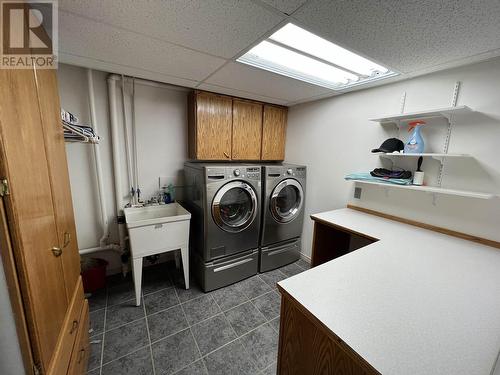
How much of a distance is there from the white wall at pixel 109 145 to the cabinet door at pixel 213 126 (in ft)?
1.23

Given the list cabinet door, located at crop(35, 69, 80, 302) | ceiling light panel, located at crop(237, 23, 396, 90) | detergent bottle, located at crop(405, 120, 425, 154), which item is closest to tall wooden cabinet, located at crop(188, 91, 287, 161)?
ceiling light panel, located at crop(237, 23, 396, 90)

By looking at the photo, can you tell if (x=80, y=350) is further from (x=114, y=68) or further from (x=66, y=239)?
(x=114, y=68)

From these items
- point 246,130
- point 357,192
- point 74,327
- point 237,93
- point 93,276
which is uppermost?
point 237,93

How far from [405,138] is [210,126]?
1961mm

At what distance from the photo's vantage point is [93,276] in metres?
2.06

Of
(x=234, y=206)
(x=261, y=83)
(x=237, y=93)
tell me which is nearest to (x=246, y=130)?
(x=237, y=93)

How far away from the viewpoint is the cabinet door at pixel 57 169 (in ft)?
3.10

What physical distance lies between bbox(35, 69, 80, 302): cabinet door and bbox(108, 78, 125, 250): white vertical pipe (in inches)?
40.5

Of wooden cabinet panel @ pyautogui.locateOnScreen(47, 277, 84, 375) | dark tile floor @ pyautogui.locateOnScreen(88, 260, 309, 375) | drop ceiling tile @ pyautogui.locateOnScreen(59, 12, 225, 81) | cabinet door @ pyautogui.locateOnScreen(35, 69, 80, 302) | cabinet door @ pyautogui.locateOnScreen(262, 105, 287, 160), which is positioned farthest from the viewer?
cabinet door @ pyautogui.locateOnScreen(262, 105, 287, 160)

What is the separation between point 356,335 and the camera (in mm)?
700

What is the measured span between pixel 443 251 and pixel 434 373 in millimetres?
1092

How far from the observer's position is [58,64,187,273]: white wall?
2.03m

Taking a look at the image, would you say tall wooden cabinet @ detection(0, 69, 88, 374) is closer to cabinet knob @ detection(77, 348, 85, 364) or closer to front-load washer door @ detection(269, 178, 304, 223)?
cabinet knob @ detection(77, 348, 85, 364)

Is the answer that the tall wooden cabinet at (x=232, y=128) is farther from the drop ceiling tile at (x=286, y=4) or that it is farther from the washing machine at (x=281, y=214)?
the drop ceiling tile at (x=286, y=4)
